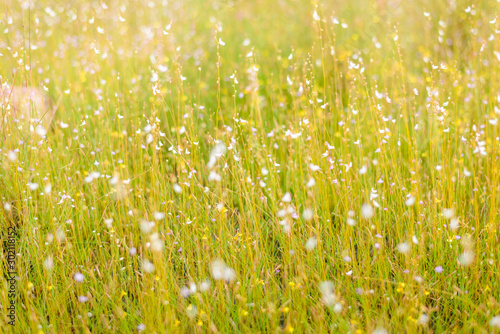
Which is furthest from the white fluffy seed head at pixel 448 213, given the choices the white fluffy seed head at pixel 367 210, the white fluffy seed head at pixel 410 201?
the white fluffy seed head at pixel 367 210

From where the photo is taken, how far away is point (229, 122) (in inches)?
120

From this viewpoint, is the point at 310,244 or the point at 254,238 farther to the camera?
the point at 254,238

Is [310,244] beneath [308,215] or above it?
beneath

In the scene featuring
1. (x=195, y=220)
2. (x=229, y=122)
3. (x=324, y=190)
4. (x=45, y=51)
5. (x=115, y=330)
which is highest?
(x=45, y=51)

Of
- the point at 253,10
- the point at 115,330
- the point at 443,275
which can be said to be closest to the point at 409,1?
the point at 253,10

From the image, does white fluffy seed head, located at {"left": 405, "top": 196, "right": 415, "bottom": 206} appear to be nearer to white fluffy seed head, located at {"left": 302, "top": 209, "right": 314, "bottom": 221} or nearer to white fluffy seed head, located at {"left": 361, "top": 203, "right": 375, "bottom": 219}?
white fluffy seed head, located at {"left": 361, "top": 203, "right": 375, "bottom": 219}

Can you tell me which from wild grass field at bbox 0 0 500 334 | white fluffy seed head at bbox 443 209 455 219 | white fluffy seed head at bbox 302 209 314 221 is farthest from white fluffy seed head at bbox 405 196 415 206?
white fluffy seed head at bbox 302 209 314 221

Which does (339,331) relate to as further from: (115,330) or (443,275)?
(115,330)

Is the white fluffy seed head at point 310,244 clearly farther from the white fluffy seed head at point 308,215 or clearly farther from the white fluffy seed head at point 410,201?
the white fluffy seed head at point 410,201

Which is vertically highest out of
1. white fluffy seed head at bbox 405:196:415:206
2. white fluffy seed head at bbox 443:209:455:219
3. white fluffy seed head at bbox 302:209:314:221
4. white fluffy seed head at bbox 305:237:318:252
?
white fluffy seed head at bbox 405:196:415:206

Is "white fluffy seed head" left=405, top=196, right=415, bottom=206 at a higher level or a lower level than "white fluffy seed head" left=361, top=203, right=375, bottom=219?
higher

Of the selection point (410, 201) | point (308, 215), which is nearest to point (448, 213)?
point (410, 201)

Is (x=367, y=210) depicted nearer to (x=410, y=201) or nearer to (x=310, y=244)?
(x=410, y=201)

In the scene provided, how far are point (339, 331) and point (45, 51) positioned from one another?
3.50 metres
